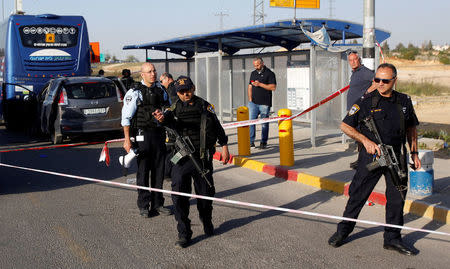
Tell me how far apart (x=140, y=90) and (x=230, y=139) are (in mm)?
7481

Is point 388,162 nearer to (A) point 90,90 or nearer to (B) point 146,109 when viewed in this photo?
(B) point 146,109

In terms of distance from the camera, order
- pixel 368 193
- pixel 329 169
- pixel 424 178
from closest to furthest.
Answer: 1. pixel 368 193
2. pixel 424 178
3. pixel 329 169

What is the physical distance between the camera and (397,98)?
A: 18.0 ft

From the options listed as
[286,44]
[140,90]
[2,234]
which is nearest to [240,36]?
[286,44]

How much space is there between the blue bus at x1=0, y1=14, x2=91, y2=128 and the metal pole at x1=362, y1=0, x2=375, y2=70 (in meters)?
11.2

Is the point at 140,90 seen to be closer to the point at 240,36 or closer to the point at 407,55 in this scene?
the point at 240,36

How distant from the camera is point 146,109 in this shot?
21.8ft

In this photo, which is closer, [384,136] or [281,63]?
[384,136]

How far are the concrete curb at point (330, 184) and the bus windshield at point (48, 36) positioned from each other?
31.0 feet

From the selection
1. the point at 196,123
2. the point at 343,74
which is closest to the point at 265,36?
the point at 343,74

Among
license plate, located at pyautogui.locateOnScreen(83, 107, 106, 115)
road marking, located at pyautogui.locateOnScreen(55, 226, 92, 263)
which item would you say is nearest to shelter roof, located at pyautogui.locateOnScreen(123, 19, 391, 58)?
license plate, located at pyautogui.locateOnScreen(83, 107, 106, 115)

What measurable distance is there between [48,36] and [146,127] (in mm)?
13159

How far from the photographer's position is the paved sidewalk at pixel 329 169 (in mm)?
6979

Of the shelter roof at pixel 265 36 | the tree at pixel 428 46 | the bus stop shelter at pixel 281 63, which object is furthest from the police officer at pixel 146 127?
the tree at pixel 428 46
